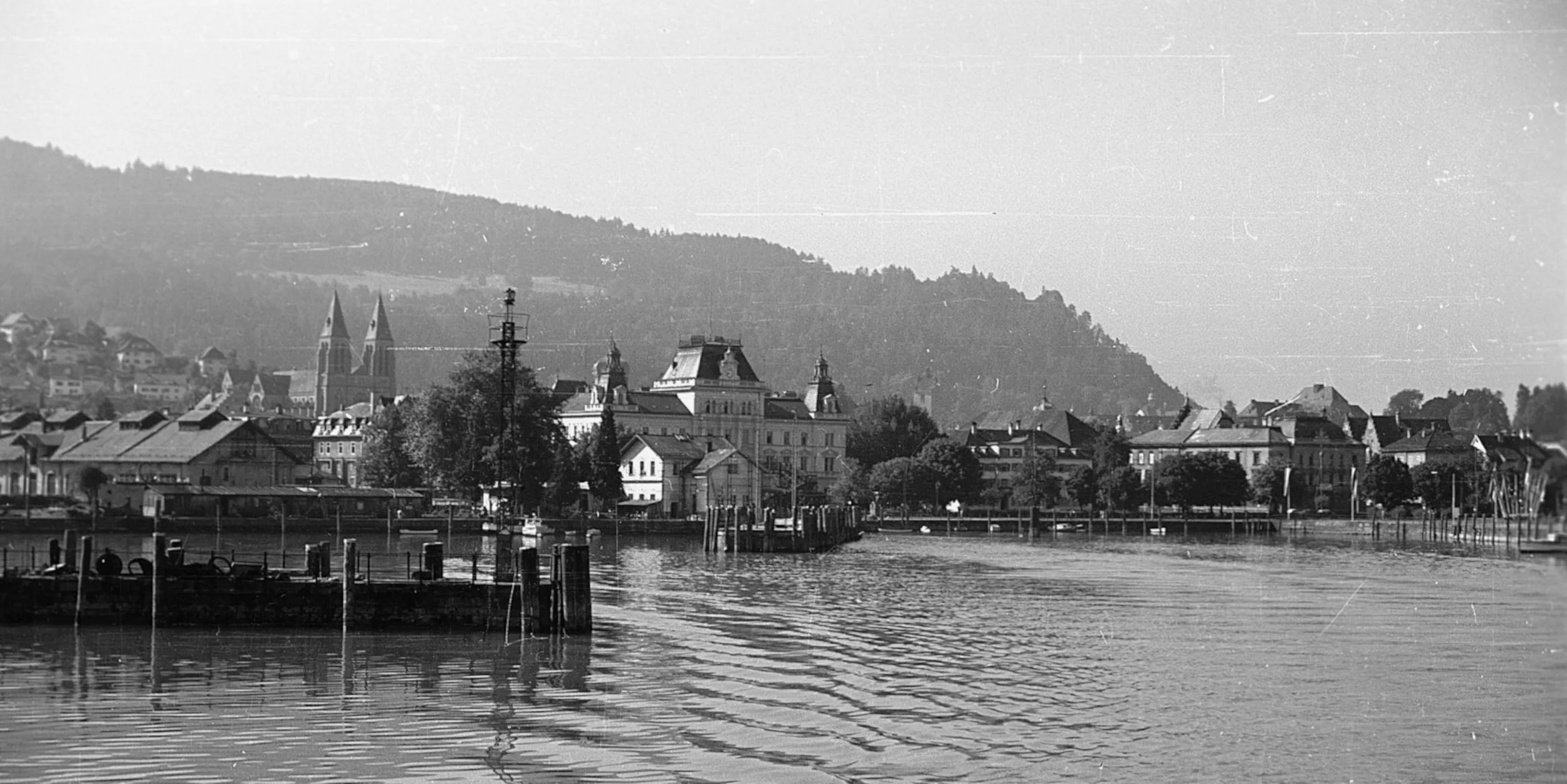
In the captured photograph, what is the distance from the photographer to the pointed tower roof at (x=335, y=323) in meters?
158

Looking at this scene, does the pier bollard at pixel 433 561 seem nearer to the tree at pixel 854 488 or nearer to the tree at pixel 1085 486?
the tree at pixel 854 488

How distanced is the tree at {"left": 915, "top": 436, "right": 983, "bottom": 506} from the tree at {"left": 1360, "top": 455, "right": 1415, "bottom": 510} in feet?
109

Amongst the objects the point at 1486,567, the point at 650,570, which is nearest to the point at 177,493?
the point at 650,570

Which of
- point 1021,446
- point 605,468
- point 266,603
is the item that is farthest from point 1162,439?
point 266,603

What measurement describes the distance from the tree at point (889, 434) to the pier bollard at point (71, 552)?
383 feet

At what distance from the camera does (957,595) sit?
164ft

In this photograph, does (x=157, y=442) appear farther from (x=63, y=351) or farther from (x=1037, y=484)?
(x=1037, y=484)

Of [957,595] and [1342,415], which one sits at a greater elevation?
[1342,415]

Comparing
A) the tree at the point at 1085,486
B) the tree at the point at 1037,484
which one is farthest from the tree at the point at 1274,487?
the tree at the point at 1037,484

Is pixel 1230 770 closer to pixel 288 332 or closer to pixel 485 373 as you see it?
pixel 288 332

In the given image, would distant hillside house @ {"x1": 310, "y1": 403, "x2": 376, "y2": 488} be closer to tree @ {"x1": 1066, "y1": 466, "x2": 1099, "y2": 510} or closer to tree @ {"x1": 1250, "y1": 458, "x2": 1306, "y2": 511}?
tree @ {"x1": 1066, "y1": 466, "x2": 1099, "y2": 510}

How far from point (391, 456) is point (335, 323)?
58.8 m

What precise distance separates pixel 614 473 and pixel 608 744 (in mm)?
97904

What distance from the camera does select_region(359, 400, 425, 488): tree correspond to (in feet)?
401
